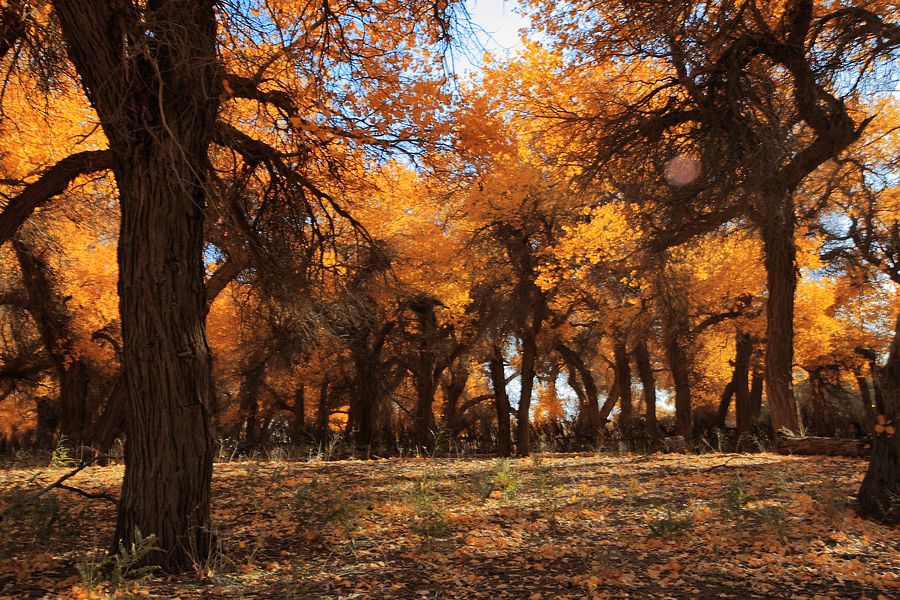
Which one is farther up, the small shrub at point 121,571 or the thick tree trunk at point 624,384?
the thick tree trunk at point 624,384

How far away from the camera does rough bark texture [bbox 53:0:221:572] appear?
3.61 meters

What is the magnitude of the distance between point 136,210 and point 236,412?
57.6ft

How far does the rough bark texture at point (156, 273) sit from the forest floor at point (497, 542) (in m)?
0.38

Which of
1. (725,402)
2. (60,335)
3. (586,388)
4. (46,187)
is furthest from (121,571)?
(725,402)

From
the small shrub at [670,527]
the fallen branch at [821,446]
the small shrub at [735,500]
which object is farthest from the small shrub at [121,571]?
the fallen branch at [821,446]

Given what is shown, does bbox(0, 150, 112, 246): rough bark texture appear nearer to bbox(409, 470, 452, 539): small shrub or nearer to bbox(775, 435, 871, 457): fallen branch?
bbox(409, 470, 452, 539): small shrub

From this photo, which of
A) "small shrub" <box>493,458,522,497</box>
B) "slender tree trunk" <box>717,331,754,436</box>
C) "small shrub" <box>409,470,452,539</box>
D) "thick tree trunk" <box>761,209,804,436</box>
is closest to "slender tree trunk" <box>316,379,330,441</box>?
"slender tree trunk" <box>717,331,754,436</box>

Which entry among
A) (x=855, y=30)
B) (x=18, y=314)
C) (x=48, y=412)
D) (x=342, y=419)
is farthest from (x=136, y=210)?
(x=342, y=419)

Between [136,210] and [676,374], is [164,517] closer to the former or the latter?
[136,210]

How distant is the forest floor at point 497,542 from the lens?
339cm

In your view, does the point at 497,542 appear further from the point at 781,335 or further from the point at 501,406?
the point at 501,406

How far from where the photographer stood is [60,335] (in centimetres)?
1223

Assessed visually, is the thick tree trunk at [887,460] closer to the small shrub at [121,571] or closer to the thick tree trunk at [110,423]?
the small shrub at [121,571]

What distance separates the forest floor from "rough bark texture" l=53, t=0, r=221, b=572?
384mm
